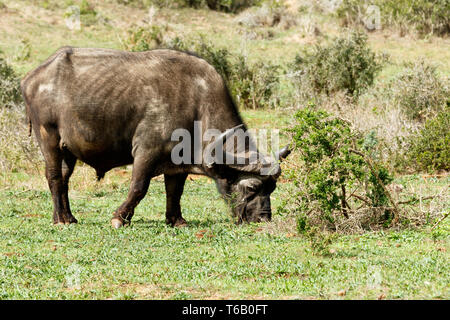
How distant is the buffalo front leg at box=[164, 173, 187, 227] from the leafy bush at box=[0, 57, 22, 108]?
39.2 feet

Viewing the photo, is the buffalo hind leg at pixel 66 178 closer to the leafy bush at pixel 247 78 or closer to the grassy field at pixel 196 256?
the grassy field at pixel 196 256

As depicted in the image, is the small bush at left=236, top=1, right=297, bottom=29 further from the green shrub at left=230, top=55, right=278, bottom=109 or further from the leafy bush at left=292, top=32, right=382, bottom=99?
the leafy bush at left=292, top=32, right=382, bottom=99

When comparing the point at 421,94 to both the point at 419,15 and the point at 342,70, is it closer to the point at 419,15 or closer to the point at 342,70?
the point at 342,70

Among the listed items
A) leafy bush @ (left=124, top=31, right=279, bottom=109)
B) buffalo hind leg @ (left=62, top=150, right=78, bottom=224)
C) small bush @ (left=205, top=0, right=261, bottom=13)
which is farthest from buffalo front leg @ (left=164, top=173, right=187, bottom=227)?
small bush @ (left=205, top=0, right=261, bottom=13)

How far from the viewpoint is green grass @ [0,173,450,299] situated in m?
6.52

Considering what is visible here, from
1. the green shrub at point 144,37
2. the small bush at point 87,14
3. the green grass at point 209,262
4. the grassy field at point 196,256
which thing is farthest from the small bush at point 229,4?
the green grass at point 209,262

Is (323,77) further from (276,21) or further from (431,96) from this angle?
(276,21)

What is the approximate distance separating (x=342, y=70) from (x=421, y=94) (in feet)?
12.2

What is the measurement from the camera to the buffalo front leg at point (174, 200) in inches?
422

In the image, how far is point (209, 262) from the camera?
790 cm

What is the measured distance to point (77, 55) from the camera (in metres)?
10.5

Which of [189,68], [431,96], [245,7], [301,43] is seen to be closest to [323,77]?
[431,96]

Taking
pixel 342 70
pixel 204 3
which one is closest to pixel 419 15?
pixel 204 3

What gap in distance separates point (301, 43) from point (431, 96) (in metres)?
18.9
